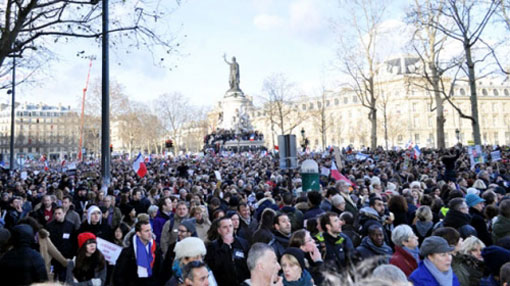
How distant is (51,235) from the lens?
266 inches

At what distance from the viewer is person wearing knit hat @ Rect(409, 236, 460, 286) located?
359 cm

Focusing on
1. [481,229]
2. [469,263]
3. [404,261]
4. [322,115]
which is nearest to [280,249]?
[404,261]

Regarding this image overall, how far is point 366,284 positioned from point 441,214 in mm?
5620

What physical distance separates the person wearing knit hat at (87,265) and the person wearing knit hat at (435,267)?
314 cm

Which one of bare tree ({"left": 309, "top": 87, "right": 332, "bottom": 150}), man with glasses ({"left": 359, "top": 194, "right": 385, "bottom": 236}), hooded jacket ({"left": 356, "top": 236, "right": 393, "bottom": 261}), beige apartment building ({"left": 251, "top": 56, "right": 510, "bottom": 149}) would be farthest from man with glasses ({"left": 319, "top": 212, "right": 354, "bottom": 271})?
beige apartment building ({"left": 251, "top": 56, "right": 510, "bottom": 149})

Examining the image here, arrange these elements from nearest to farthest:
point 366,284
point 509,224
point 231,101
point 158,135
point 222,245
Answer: point 366,284 → point 222,245 → point 509,224 → point 231,101 → point 158,135

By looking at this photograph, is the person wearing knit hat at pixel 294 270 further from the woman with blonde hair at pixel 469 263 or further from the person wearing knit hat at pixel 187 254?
the woman with blonde hair at pixel 469 263

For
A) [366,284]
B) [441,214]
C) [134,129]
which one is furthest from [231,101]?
[366,284]

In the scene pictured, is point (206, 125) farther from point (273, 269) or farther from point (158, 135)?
point (273, 269)

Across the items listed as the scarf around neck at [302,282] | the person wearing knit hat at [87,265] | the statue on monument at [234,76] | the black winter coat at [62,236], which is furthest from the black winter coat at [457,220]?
the statue on monument at [234,76]

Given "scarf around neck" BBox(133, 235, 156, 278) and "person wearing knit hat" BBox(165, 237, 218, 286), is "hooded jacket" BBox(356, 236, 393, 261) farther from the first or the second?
"scarf around neck" BBox(133, 235, 156, 278)

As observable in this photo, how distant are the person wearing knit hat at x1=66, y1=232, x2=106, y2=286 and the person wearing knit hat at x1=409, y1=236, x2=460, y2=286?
314 cm

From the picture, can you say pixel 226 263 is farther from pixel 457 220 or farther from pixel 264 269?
pixel 457 220

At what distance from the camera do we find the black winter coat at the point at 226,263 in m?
4.41
